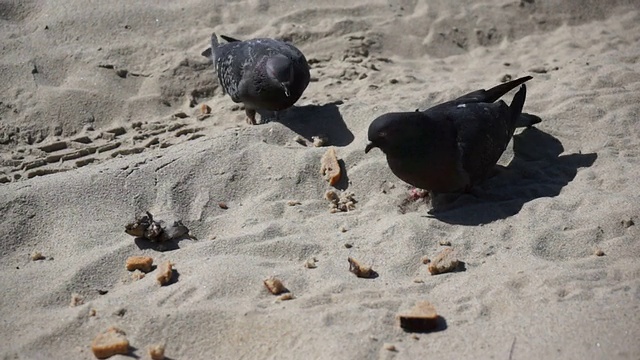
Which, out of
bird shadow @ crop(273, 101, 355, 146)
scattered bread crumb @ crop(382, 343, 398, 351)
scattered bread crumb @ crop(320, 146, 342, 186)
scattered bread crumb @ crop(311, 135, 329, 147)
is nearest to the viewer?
scattered bread crumb @ crop(382, 343, 398, 351)

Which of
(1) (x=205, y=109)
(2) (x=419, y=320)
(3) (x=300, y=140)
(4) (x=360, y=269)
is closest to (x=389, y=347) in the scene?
(2) (x=419, y=320)

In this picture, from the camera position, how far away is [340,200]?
5328 mm

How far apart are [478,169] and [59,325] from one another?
110 inches

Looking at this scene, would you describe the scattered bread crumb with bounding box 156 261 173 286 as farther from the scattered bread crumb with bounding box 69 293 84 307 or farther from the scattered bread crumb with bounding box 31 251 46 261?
the scattered bread crumb with bounding box 31 251 46 261

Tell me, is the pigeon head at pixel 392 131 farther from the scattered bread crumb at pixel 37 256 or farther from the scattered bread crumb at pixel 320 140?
the scattered bread crumb at pixel 37 256

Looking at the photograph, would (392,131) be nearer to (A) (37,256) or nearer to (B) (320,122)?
(B) (320,122)

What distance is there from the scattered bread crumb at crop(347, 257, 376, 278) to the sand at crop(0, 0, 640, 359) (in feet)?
0.32

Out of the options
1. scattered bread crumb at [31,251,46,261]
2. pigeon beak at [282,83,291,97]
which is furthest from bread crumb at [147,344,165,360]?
pigeon beak at [282,83,291,97]

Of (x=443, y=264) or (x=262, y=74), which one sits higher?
(x=262, y=74)

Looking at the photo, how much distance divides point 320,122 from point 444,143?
1520 millimetres

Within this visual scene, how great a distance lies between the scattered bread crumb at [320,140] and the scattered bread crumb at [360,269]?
1756mm

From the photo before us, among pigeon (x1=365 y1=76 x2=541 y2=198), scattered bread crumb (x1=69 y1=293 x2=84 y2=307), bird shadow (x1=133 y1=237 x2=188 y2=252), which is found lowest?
bird shadow (x1=133 y1=237 x2=188 y2=252)

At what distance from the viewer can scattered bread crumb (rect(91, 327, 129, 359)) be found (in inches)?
149

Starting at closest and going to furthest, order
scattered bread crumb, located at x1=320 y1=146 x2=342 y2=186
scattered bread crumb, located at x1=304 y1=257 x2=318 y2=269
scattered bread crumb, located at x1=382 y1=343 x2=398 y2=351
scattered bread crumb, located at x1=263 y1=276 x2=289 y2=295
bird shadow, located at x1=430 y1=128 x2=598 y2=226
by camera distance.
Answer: scattered bread crumb, located at x1=382 y1=343 x2=398 y2=351 < scattered bread crumb, located at x1=263 y1=276 x2=289 y2=295 < scattered bread crumb, located at x1=304 y1=257 x2=318 y2=269 < bird shadow, located at x1=430 y1=128 x2=598 y2=226 < scattered bread crumb, located at x1=320 y1=146 x2=342 y2=186
